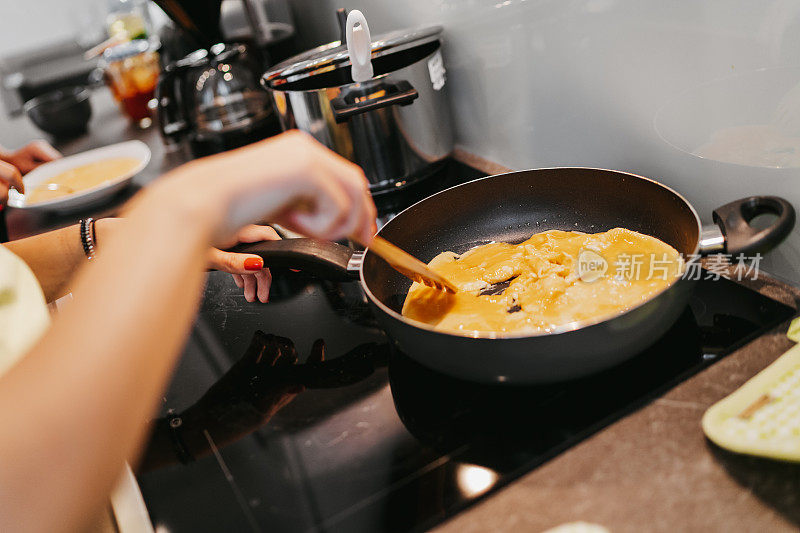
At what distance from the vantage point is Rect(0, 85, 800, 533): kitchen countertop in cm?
47

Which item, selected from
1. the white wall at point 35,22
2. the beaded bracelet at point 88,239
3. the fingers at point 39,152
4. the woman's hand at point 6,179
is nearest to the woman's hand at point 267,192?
the beaded bracelet at point 88,239

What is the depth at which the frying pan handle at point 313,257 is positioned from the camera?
805 mm

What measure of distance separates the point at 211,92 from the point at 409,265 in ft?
3.09

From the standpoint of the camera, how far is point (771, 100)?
2.19 ft

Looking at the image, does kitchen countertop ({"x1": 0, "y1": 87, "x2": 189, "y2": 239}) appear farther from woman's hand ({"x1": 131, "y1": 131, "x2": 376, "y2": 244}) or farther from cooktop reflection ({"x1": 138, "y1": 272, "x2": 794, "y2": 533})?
woman's hand ({"x1": 131, "y1": 131, "x2": 376, "y2": 244})

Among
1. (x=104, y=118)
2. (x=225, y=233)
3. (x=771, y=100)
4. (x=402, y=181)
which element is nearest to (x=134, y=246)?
(x=225, y=233)

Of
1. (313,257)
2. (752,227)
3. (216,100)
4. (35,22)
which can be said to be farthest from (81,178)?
(35,22)

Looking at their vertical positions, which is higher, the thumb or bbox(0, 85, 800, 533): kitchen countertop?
the thumb

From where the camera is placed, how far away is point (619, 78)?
848mm

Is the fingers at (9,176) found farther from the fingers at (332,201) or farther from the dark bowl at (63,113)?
the fingers at (332,201)

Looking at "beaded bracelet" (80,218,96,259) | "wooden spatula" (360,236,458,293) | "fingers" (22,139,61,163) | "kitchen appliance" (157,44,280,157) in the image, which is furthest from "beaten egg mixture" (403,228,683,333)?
"fingers" (22,139,61,163)

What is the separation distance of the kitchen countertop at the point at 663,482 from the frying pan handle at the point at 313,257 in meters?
0.37

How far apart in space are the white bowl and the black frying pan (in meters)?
0.72

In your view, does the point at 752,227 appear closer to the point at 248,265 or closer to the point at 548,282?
the point at 548,282
